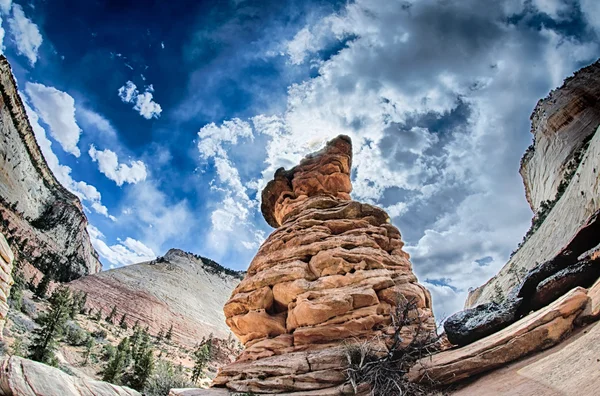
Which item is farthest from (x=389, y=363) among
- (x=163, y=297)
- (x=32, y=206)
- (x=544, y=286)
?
(x=32, y=206)

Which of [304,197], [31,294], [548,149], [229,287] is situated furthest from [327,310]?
[229,287]

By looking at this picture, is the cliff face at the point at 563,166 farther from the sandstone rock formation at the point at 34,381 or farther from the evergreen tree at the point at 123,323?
the evergreen tree at the point at 123,323

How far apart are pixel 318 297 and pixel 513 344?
21.4ft

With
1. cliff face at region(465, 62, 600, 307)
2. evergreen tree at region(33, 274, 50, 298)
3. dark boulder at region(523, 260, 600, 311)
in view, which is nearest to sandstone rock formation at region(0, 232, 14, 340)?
dark boulder at region(523, 260, 600, 311)

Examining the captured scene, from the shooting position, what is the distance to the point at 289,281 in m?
13.5

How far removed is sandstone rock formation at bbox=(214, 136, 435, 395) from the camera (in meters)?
10.7

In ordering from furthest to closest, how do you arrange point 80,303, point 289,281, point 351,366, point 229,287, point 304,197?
point 229,287 → point 80,303 → point 304,197 → point 289,281 → point 351,366

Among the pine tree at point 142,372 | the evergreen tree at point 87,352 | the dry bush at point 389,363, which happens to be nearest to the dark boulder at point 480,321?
the dry bush at point 389,363

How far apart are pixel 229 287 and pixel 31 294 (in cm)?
5922

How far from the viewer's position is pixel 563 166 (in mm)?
34844

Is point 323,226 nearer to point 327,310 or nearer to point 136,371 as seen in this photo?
point 327,310

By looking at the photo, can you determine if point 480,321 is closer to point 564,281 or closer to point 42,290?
point 564,281

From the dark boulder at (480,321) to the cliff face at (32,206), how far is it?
5995 cm

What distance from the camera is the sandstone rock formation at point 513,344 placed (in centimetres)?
740
